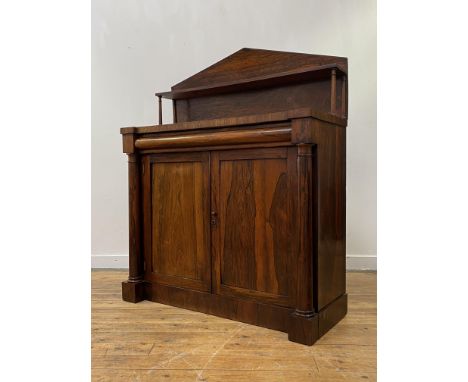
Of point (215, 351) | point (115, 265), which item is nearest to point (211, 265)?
point (215, 351)

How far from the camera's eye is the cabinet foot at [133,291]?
6.80ft

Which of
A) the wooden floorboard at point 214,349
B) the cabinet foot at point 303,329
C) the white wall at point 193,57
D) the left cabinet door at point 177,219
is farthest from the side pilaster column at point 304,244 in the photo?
the white wall at point 193,57

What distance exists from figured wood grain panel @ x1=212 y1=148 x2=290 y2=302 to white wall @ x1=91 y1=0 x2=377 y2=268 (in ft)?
3.87

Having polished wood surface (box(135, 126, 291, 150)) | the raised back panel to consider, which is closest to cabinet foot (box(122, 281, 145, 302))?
polished wood surface (box(135, 126, 291, 150))

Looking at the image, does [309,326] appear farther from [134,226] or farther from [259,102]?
[259,102]

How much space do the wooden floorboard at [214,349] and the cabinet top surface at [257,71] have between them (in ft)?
4.11

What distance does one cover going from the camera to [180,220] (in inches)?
77.9

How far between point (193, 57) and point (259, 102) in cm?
89

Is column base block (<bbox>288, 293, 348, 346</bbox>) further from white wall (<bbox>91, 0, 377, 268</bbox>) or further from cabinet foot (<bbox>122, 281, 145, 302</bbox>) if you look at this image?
white wall (<bbox>91, 0, 377, 268</bbox>)

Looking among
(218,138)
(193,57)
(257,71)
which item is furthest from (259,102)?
(193,57)

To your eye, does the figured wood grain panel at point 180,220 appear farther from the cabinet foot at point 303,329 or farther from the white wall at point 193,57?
the white wall at point 193,57
